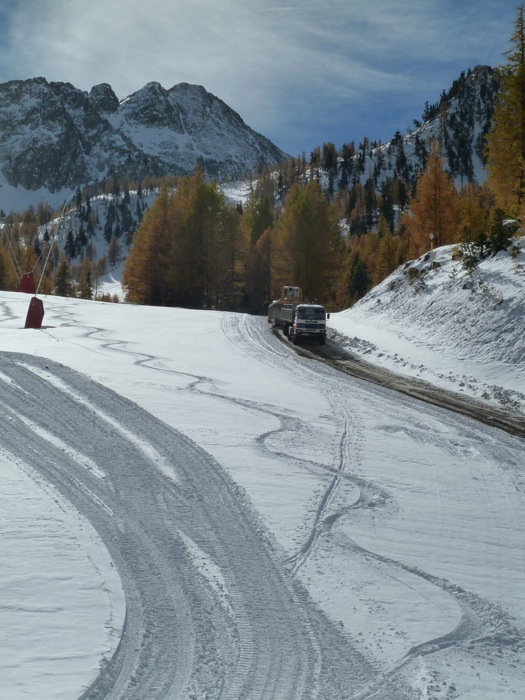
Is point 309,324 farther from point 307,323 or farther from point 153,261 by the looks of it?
point 153,261

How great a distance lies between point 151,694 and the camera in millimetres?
3889

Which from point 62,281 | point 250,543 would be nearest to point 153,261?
point 62,281

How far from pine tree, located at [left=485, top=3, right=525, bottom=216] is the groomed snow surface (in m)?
22.8

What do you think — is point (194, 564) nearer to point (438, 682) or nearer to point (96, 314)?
point (438, 682)

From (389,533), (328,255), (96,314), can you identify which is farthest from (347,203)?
(389,533)

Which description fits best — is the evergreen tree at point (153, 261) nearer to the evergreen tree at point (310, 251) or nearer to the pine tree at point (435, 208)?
the evergreen tree at point (310, 251)

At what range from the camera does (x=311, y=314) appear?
2611 cm

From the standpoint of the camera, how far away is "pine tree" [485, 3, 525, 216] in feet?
105

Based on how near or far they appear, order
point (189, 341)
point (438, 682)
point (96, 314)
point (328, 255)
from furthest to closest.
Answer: point (328, 255), point (96, 314), point (189, 341), point (438, 682)

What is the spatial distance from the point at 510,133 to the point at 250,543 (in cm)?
3313

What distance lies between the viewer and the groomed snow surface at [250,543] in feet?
13.8

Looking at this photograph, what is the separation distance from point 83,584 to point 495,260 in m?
22.4

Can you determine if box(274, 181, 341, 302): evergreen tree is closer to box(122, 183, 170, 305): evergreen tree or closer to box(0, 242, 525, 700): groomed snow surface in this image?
box(122, 183, 170, 305): evergreen tree

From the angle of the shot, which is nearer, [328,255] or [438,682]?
[438,682]
